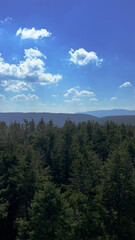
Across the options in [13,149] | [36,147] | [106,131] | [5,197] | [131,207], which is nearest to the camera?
[131,207]

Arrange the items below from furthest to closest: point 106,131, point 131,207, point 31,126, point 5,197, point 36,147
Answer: point 31,126
point 106,131
point 36,147
point 5,197
point 131,207

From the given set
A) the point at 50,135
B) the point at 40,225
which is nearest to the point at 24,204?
the point at 40,225

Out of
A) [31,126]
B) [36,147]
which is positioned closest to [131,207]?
[36,147]

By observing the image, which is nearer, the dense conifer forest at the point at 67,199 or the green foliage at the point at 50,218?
the green foliage at the point at 50,218

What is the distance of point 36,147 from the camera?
40.8 metres

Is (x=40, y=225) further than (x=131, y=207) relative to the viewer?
No

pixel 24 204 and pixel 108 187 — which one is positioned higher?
pixel 108 187

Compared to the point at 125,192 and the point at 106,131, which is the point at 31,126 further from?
the point at 125,192

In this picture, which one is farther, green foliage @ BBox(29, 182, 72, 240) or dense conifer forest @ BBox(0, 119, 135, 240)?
dense conifer forest @ BBox(0, 119, 135, 240)

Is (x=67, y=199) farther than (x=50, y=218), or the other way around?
(x=67, y=199)

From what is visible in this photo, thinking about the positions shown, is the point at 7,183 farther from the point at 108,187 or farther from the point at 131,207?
the point at 131,207

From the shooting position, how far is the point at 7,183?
25.2 metres

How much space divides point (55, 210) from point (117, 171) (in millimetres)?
10542

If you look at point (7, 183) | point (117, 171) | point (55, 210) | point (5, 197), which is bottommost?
point (5, 197)
